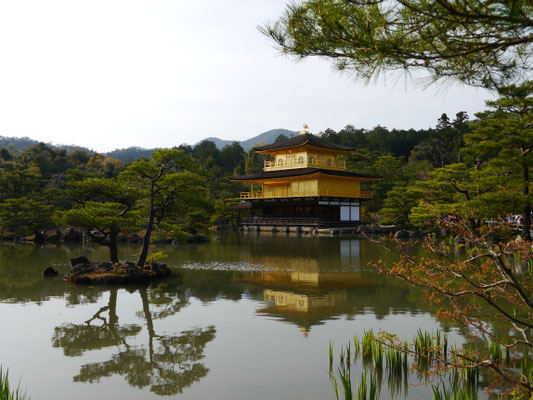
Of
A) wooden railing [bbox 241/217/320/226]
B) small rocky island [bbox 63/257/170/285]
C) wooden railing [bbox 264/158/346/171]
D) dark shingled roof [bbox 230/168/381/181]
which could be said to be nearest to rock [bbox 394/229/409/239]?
wooden railing [bbox 241/217/320/226]

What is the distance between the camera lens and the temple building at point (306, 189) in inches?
1337

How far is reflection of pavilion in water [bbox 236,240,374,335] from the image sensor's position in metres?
8.52

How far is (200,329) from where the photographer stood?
301 inches

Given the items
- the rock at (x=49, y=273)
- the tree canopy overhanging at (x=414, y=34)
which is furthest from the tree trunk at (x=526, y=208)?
the rock at (x=49, y=273)

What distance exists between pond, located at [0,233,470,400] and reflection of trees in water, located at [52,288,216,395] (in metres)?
0.02

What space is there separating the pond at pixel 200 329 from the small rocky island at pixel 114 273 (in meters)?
0.40

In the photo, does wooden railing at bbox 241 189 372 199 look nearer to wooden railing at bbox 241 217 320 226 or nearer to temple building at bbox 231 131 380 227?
temple building at bbox 231 131 380 227

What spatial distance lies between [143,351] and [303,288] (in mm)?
5455

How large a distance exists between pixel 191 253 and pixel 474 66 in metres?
16.7

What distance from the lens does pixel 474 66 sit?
488cm

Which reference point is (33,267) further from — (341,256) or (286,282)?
(341,256)

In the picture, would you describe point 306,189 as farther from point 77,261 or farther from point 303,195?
point 77,261

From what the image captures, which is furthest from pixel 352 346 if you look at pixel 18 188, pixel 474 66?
pixel 18 188

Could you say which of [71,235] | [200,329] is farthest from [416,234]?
[71,235]
